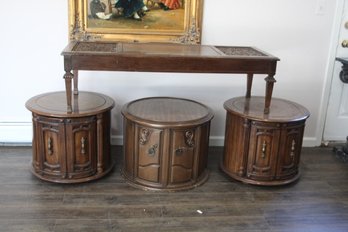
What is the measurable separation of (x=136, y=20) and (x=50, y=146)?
1213 millimetres

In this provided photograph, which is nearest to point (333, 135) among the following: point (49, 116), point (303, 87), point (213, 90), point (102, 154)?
point (303, 87)

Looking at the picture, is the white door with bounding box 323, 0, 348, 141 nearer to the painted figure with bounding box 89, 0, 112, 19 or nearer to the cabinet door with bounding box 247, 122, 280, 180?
the cabinet door with bounding box 247, 122, 280, 180

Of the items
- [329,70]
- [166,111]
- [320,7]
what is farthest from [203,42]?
[329,70]

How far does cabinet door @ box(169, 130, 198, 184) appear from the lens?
2.64m

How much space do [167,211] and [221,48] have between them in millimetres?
1297

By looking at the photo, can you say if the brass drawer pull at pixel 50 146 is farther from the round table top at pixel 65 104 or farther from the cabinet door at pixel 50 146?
the round table top at pixel 65 104

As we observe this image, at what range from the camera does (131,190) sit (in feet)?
8.95

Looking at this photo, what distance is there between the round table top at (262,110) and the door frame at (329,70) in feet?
2.21

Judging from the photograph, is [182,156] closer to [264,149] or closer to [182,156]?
[182,156]

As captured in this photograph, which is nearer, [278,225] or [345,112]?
[278,225]

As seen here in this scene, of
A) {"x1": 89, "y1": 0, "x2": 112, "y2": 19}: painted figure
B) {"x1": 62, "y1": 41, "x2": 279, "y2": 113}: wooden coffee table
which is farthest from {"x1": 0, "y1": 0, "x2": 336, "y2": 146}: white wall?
{"x1": 62, "y1": 41, "x2": 279, "y2": 113}: wooden coffee table

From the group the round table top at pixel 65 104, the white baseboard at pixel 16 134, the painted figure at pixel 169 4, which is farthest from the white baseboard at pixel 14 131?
the painted figure at pixel 169 4

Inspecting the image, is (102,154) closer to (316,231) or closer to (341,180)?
(316,231)

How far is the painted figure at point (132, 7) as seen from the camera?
309 cm
